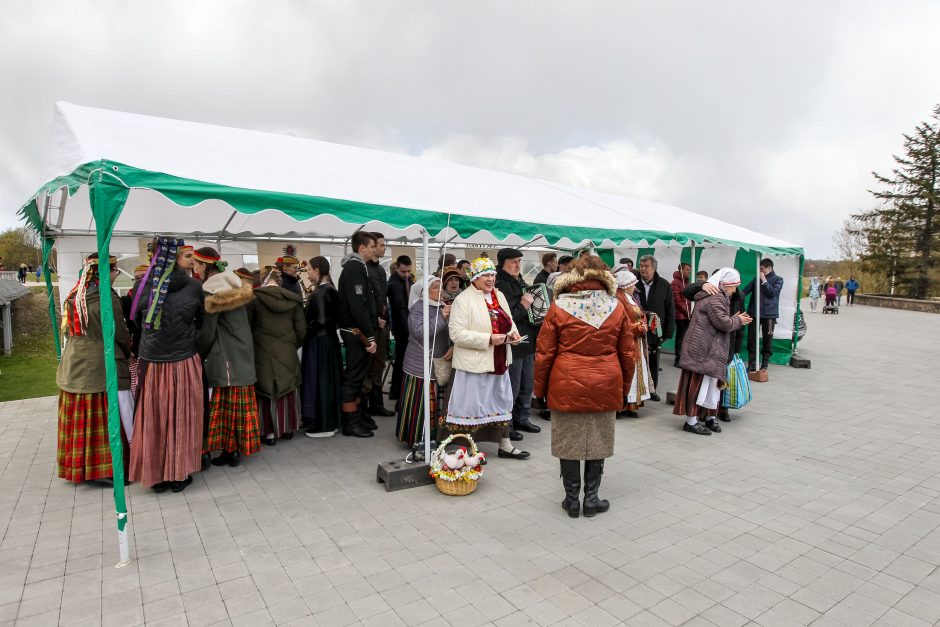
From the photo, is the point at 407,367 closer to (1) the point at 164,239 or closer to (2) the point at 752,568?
(1) the point at 164,239

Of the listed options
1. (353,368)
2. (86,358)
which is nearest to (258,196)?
(86,358)

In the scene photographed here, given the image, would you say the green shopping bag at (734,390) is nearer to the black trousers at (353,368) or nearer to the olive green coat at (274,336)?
the black trousers at (353,368)

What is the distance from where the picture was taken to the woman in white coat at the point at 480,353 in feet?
13.6

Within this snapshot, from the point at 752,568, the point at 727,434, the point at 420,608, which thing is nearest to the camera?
the point at 420,608

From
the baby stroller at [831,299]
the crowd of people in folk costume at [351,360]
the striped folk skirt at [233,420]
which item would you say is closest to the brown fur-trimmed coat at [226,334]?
the crowd of people in folk costume at [351,360]

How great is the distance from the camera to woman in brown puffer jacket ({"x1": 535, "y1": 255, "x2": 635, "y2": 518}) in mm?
3324

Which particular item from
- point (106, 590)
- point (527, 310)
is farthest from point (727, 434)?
point (106, 590)

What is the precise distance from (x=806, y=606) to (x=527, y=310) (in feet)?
9.91

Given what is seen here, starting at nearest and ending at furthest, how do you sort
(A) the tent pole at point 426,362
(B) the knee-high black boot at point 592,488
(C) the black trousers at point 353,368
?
(B) the knee-high black boot at point 592,488 < (A) the tent pole at point 426,362 < (C) the black trousers at point 353,368

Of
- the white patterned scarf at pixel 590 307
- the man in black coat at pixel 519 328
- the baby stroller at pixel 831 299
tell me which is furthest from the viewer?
the baby stroller at pixel 831 299

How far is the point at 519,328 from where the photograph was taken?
5.17 meters

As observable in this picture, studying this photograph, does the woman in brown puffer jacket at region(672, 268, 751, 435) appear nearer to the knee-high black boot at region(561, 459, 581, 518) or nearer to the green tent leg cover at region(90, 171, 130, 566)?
the knee-high black boot at region(561, 459, 581, 518)

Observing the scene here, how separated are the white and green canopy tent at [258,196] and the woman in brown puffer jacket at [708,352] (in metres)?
1.15

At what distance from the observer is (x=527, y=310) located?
16.5ft
